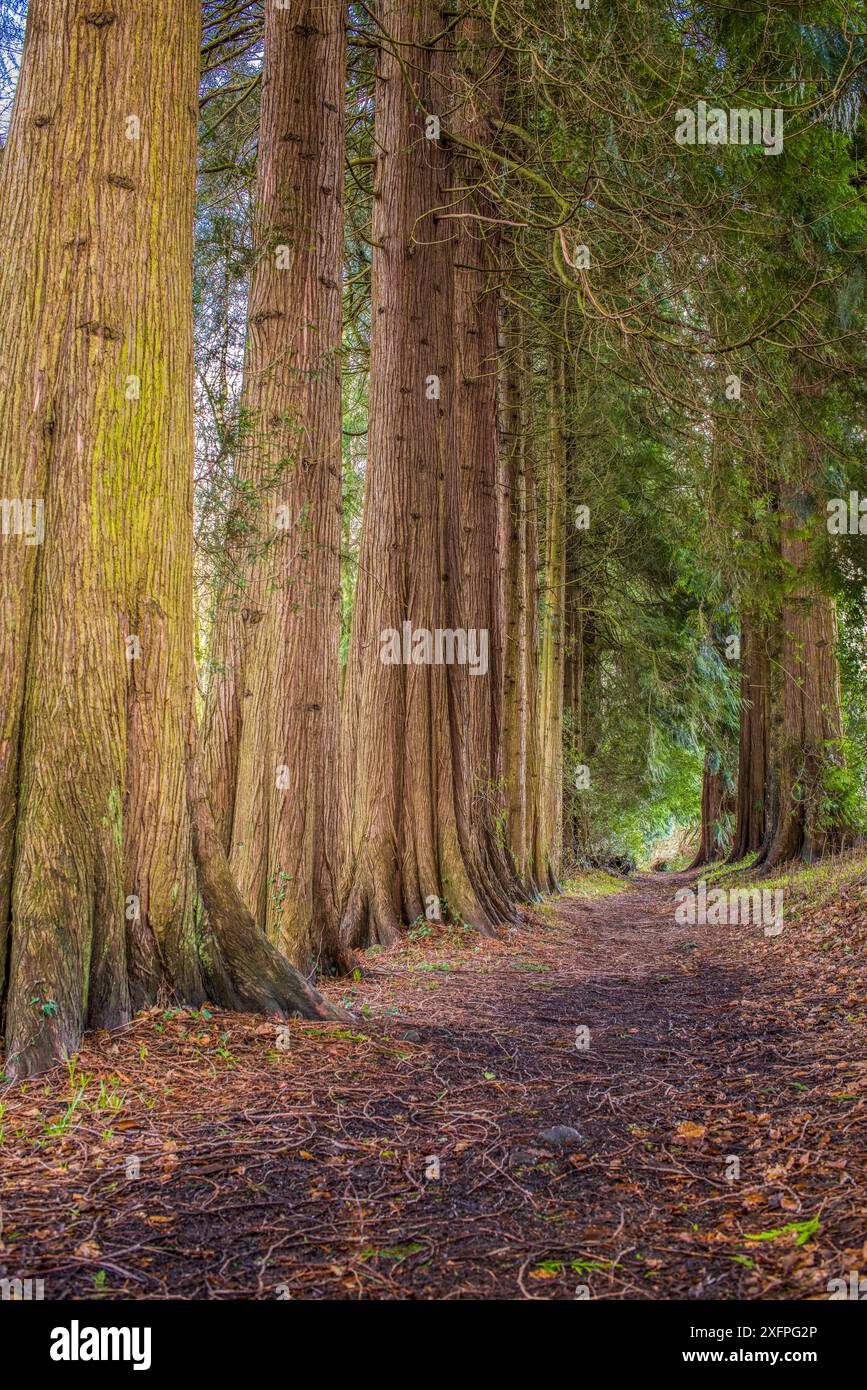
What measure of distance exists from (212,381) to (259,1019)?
14.2 ft

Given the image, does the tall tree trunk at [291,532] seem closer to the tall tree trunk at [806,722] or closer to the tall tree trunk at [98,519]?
the tall tree trunk at [98,519]

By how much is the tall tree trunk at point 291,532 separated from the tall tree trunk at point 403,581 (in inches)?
88.9

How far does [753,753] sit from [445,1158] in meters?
14.6

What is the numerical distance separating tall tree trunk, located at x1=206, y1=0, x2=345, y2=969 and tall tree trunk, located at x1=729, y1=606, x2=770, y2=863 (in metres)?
11.3

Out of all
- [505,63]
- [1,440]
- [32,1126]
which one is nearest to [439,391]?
[505,63]

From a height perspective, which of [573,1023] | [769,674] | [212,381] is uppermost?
[212,381]

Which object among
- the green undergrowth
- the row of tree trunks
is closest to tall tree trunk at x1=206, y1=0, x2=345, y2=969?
the green undergrowth

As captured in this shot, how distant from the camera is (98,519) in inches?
170

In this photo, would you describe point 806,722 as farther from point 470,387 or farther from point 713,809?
point 713,809

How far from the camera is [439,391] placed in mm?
9914

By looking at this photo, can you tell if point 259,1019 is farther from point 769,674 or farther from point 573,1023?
point 769,674

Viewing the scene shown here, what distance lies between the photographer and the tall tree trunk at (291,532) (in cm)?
650

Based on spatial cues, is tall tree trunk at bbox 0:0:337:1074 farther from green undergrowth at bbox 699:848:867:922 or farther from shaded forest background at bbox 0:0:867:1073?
green undergrowth at bbox 699:848:867:922
